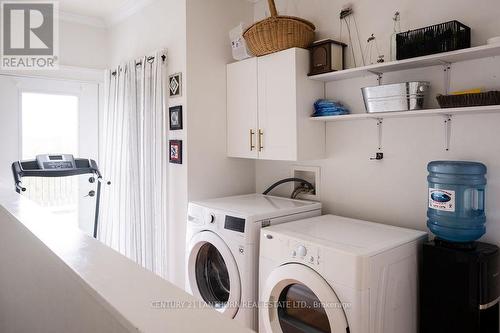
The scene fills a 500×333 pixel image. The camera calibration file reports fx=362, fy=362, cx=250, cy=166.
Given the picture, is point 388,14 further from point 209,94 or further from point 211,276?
point 211,276

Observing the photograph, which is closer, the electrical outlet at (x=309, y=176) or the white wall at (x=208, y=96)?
the electrical outlet at (x=309, y=176)

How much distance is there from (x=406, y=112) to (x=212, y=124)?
4.86 feet

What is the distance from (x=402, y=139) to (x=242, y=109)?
1194 millimetres

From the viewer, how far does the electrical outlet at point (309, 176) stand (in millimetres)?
2652

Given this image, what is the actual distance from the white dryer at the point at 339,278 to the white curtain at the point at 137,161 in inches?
50.8

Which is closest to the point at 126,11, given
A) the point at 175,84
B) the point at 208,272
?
the point at 175,84

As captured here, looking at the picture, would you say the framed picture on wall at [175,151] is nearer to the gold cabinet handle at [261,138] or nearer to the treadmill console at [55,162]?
the gold cabinet handle at [261,138]

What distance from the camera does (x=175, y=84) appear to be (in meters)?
2.87

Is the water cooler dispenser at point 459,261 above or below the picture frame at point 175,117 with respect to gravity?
below

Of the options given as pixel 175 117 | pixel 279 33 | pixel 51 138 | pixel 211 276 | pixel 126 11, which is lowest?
pixel 211 276

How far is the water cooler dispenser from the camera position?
164 cm

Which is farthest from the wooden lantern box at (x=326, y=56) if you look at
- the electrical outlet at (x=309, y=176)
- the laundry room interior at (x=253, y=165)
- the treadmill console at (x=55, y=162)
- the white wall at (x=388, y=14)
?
the treadmill console at (x=55, y=162)

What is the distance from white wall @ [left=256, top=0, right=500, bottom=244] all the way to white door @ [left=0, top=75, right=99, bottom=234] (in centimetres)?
242

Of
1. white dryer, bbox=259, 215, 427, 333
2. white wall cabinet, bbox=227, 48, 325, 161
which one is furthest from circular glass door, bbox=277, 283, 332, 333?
white wall cabinet, bbox=227, 48, 325, 161
